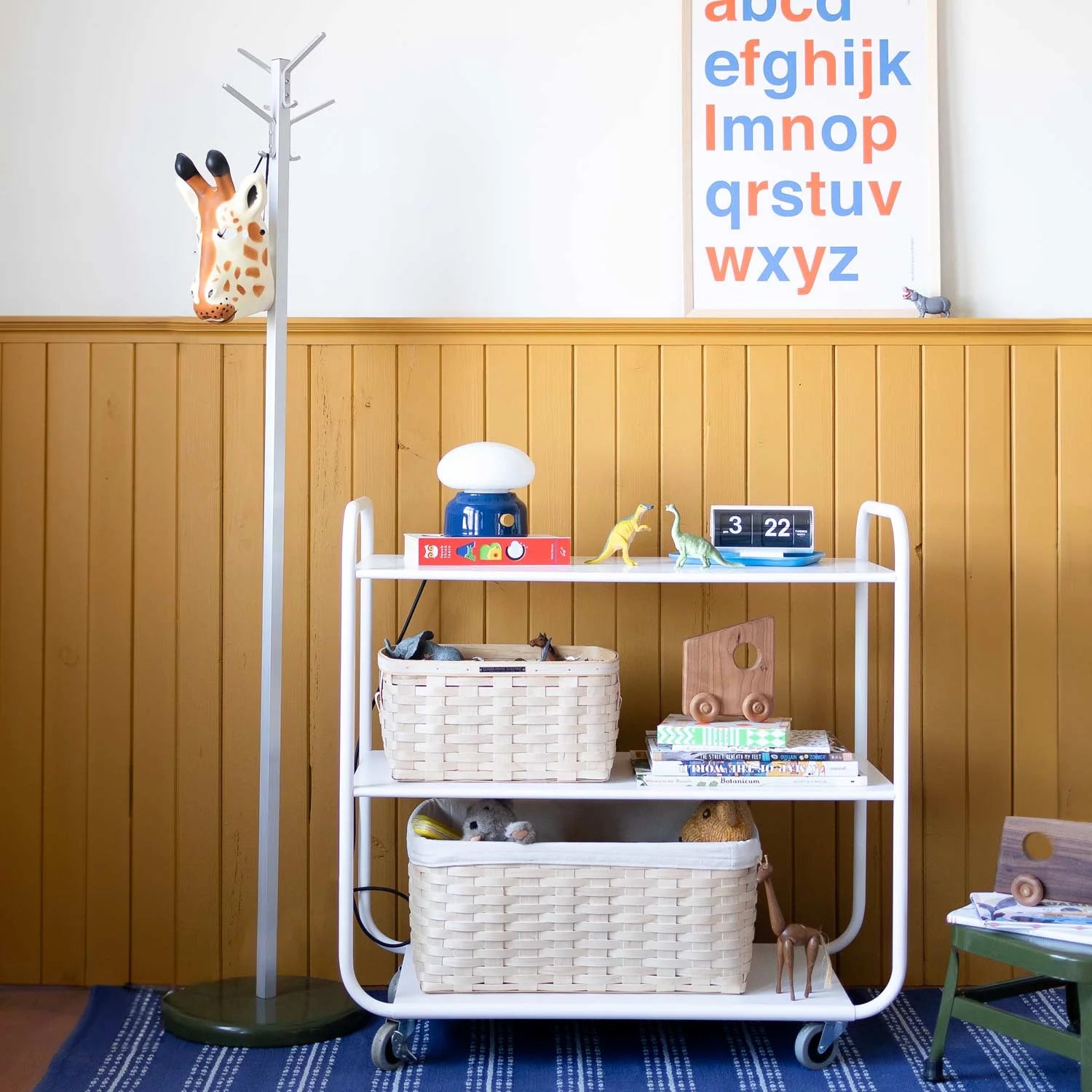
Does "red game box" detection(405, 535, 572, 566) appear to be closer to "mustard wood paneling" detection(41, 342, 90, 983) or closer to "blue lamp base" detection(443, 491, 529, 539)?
"blue lamp base" detection(443, 491, 529, 539)

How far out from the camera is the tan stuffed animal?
179cm

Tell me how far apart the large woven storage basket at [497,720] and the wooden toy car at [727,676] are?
0.14 m

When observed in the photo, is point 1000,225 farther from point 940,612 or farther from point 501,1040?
point 501,1040

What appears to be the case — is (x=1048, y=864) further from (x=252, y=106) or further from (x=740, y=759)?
(x=252, y=106)

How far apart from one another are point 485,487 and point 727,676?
1.58ft

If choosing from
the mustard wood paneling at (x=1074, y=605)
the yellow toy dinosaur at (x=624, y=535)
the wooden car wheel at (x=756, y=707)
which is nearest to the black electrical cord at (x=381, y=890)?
the yellow toy dinosaur at (x=624, y=535)

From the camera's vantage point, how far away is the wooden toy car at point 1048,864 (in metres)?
1.74

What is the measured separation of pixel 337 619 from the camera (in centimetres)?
211

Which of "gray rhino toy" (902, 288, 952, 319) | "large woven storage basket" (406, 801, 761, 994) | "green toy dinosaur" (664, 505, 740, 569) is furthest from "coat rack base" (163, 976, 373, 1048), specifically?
"gray rhino toy" (902, 288, 952, 319)

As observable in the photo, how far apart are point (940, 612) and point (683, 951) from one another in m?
0.80

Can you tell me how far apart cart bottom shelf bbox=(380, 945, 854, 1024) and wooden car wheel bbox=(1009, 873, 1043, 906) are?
12.2 inches

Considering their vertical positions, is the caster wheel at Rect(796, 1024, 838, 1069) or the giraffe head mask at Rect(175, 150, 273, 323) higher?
the giraffe head mask at Rect(175, 150, 273, 323)

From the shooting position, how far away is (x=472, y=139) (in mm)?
2135

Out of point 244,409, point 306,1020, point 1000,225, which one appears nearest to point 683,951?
point 306,1020
